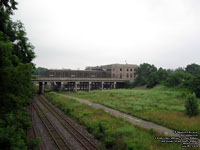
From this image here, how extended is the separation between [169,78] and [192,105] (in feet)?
134

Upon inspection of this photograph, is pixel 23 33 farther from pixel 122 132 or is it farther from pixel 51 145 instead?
pixel 122 132

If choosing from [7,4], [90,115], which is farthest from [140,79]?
[7,4]

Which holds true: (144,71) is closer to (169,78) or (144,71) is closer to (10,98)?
(169,78)

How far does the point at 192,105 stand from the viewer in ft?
57.5

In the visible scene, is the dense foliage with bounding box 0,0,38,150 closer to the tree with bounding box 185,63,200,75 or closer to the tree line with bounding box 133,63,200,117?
the tree line with bounding box 133,63,200,117

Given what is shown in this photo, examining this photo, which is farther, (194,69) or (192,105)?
(194,69)

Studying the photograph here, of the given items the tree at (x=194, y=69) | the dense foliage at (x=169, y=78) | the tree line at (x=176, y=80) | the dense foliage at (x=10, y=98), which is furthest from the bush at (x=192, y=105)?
the tree at (x=194, y=69)

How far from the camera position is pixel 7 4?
12.2 metres

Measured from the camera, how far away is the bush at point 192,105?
680 inches

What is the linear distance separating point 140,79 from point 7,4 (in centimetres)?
6683

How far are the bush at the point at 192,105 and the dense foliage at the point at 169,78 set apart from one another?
2209 centimetres

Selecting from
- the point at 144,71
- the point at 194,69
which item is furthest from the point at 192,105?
the point at 194,69

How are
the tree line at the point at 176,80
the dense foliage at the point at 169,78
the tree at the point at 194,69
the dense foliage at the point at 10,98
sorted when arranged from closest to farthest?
the dense foliage at the point at 10,98 < the tree line at the point at 176,80 < the dense foliage at the point at 169,78 < the tree at the point at 194,69

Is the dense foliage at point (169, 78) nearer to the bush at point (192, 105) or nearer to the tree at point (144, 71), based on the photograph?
the tree at point (144, 71)
